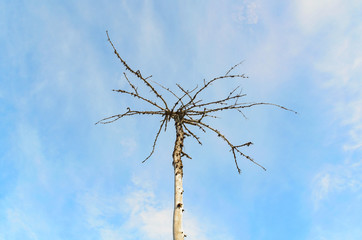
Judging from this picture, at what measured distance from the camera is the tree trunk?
3.62 m

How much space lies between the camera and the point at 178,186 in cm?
424

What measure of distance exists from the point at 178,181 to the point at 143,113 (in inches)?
75.4

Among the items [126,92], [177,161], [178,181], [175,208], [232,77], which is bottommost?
[175,208]

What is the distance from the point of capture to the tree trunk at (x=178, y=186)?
362cm

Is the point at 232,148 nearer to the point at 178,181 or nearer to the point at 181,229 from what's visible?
the point at 178,181

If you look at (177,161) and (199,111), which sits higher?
(199,111)

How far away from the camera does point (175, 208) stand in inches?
152

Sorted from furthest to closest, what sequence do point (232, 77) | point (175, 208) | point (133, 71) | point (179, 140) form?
point (232, 77) → point (133, 71) → point (179, 140) → point (175, 208)

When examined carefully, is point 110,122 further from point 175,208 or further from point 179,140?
point 175,208

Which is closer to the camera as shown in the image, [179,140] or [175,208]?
[175,208]

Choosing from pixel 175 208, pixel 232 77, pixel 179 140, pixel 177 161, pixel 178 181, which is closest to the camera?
pixel 175 208

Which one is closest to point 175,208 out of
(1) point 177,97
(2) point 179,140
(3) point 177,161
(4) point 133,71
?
(3) point 177,161

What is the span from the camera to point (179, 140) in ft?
16.7

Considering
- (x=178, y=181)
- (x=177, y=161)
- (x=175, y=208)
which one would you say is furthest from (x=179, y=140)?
(x=175, y=208)
